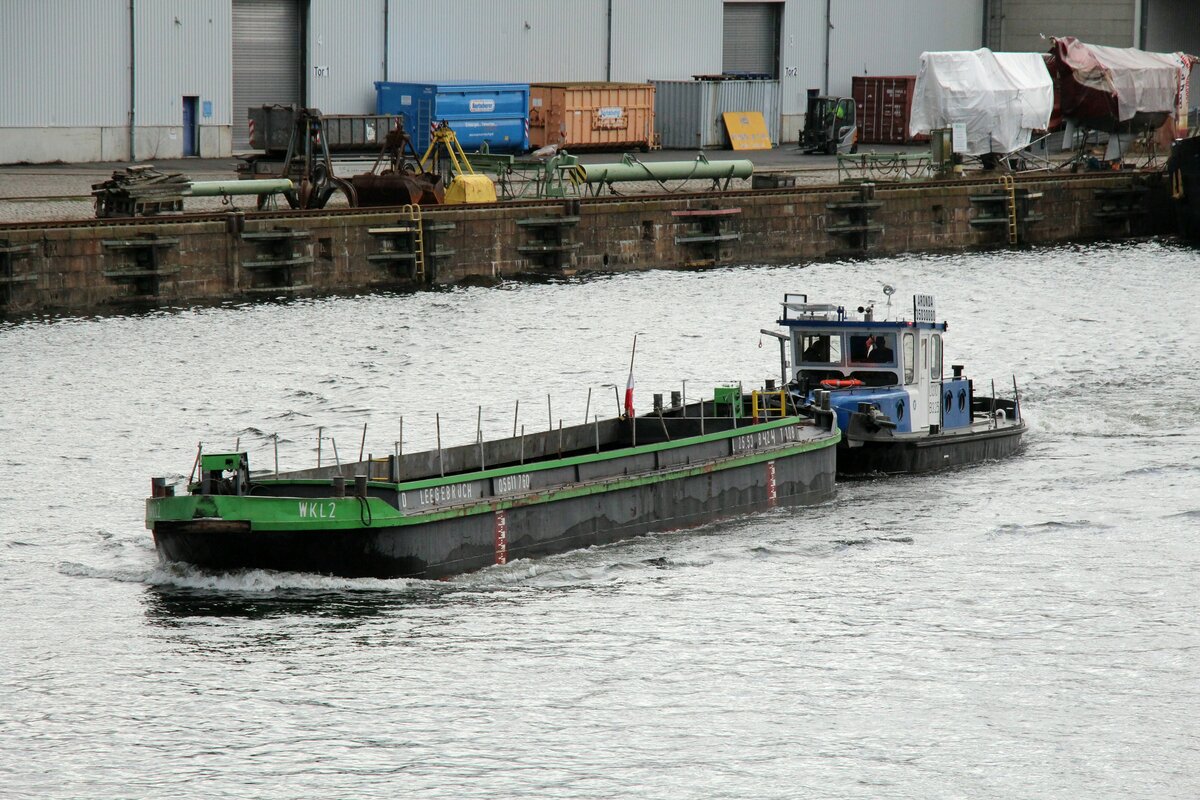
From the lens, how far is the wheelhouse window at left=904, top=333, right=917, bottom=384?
2767 cm

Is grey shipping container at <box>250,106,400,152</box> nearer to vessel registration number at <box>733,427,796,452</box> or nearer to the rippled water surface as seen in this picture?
the rippled water surface

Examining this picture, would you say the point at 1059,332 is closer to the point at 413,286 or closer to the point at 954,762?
the point at 413,286

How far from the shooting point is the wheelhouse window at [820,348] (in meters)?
27.9

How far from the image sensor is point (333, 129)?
56.7 m

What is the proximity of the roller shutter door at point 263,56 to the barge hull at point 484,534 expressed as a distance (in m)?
39.7

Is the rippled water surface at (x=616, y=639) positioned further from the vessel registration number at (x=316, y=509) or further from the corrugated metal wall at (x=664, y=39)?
the corrugated metal wall at (x=664, y=39)

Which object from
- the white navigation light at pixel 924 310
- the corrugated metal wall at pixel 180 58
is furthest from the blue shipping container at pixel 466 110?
the white navigation light at pixel 924 310

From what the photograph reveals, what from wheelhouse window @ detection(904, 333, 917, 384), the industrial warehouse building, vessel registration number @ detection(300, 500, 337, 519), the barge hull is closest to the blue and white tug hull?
wheelhouse window @ detection(904, 333, 917, 384)

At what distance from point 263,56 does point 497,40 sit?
922 centimetres

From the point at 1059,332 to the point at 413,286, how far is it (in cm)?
1662

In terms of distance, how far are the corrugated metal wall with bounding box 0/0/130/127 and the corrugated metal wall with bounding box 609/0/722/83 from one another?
20.0 meters

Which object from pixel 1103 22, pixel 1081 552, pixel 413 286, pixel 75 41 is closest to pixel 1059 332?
pixel 413 286

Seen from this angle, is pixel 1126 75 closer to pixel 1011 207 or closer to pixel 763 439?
pixel 1011 207

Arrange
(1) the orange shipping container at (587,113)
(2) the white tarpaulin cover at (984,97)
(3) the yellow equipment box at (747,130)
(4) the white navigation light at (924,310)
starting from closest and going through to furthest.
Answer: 1. (4) the white navigation light at (924,310)
2. (2) the white tarpaulin cover at (984,97)
3. (1) the orange shipping container at (587,113)
4. (3) the yellow equipment box at (747,130)
